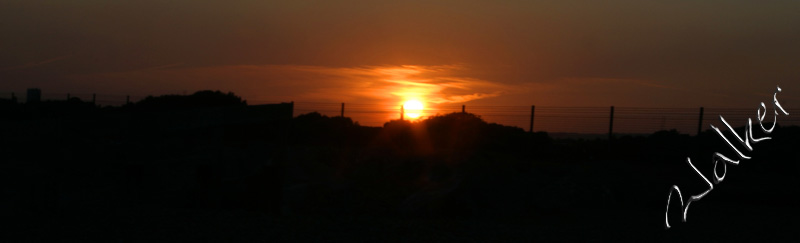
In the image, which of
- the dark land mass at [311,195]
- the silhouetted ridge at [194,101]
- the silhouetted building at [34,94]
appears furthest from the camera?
the silhouetted building at [34,94]

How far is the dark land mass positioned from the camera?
793cm

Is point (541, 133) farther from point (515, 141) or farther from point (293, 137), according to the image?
point (293, 137)

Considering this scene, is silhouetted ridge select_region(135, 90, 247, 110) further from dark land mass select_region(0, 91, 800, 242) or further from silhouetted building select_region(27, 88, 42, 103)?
silhouetted building select_region(27, 88, 42, 103)

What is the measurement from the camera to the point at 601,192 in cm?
1066

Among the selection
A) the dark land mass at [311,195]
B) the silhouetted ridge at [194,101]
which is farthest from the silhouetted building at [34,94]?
the dark land mass at [311,195]

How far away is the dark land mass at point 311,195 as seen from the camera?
793cm

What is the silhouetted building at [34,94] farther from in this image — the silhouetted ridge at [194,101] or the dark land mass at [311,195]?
the dark land mass at [311,195]

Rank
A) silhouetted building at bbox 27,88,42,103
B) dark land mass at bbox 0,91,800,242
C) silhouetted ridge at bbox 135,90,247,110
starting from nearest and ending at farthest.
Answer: dark land mass at bbox 0,91,800,242
silhouetted ridge at bbox 135,90,247,110
silhouetted building at bbox 27,88,42,103

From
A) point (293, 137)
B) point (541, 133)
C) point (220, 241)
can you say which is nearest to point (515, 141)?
point (541, 133)

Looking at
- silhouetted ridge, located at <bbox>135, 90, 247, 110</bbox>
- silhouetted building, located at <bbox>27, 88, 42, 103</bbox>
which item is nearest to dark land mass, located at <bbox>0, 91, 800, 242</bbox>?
silhouetted ridge, located at <bbox>135, 90, 247, 110</bbox>

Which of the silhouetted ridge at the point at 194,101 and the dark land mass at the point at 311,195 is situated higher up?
the silhouetted ridge at the point at 194,101

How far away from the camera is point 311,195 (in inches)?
385

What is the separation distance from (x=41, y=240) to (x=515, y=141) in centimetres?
1294

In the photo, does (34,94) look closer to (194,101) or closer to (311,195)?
(194,101)
